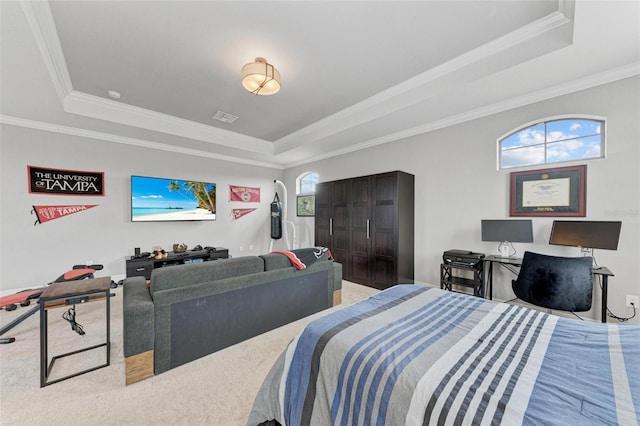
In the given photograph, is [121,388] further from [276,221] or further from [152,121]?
[276,221]

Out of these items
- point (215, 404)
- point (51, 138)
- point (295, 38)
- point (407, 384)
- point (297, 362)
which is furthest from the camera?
point (51, 138)

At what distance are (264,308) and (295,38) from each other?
274 centimetres

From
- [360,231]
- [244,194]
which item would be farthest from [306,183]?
[360,231]

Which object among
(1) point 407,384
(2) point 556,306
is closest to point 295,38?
(1) point 407,384

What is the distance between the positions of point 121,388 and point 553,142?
493 centimetres

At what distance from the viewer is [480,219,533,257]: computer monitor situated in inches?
118

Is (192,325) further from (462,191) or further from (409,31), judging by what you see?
(462,191)

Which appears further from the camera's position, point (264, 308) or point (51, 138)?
point (51, 138)

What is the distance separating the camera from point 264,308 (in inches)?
98.0

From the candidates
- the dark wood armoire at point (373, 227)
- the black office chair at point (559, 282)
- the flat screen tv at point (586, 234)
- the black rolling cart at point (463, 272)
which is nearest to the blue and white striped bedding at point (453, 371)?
the black office chair at point (559, 282)

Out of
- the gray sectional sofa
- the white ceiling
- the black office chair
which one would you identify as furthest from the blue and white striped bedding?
the white ceiling

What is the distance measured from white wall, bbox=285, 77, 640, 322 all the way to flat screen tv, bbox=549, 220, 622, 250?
0.25 metres

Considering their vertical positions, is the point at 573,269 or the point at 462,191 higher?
the point at 462,191

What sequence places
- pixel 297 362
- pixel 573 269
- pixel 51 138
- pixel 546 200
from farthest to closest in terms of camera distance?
pixel 51 138, pixel 546 200, pixel 573 269, pixel 297 362
